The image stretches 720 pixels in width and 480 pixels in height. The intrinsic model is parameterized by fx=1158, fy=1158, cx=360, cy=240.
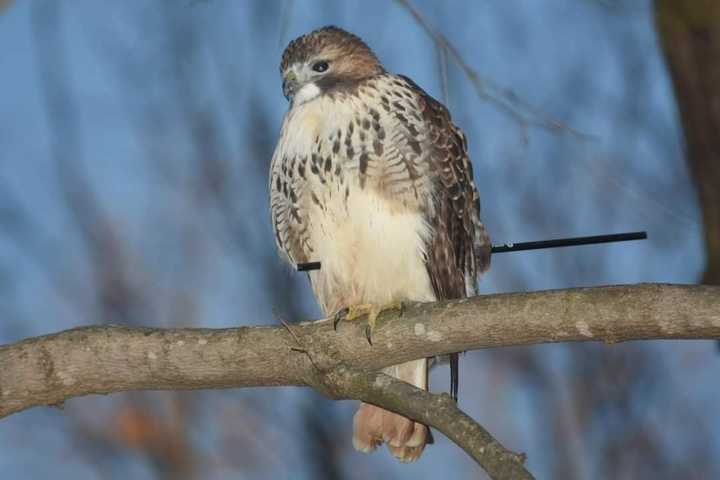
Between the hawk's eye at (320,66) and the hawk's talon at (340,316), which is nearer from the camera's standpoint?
the hawk's talon at (340,316)

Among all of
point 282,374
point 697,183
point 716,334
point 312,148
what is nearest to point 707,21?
point 697,183

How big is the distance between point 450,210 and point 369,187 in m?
0.38

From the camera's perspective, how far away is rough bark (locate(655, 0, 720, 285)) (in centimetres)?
459

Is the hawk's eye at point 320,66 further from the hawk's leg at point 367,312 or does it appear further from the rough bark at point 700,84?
the rough bark at point 700,84

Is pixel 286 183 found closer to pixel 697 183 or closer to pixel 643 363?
pixel 697 183

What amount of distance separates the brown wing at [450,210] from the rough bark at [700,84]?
2.94 ft

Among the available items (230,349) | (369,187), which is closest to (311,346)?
(230,349)

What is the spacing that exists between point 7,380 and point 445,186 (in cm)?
172

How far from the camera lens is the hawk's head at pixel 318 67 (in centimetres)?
434

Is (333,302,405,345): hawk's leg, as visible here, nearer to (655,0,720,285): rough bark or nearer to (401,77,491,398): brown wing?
(401,77,491,398): brown wing

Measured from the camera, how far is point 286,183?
14.3 feet

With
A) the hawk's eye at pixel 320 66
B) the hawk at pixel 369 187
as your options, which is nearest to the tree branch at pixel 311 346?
Result: the hawk at pixel 369 187

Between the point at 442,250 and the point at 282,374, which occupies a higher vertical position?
the point at 442,250

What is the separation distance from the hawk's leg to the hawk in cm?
2
